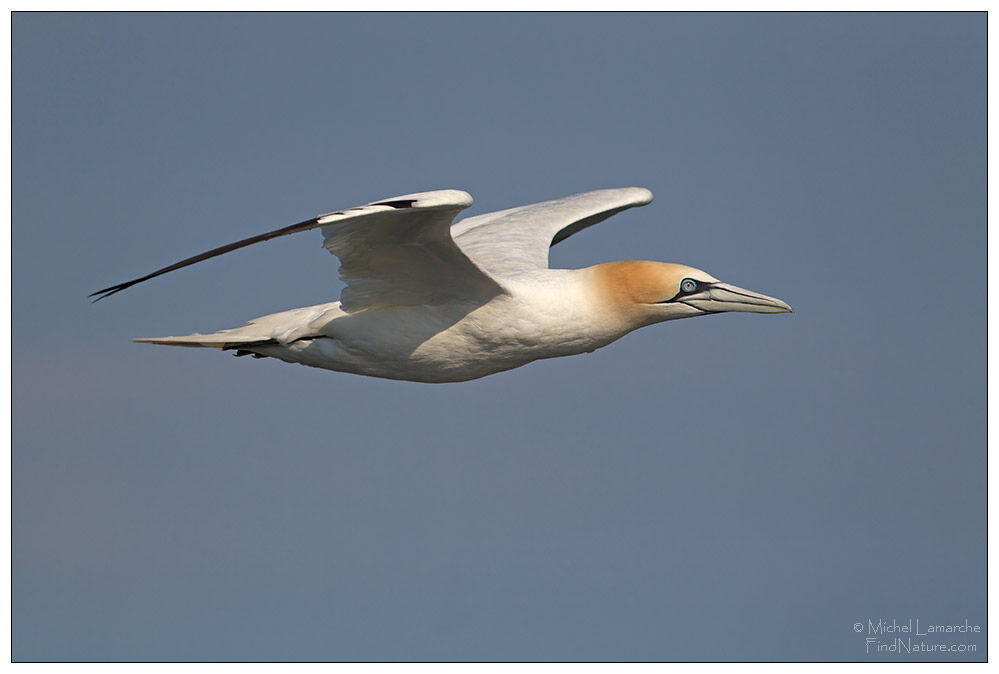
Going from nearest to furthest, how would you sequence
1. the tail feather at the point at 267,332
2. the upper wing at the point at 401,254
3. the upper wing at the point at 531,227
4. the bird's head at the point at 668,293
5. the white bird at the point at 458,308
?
the upper wing at the point at 401,254
the white bird at the point at 458,308
the bird's head at the point at 668,293
the tail feather at the point at 267,332
the upper wing at the point at 531,227

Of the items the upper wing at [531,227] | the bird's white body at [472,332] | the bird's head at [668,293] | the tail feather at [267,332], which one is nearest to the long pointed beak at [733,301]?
the bird's head at [668,293]

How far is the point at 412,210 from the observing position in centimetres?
1426

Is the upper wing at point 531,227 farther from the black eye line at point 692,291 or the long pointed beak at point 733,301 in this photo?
the long pointed beak at point 733,301

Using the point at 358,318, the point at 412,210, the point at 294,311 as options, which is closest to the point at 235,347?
the point at 294,311

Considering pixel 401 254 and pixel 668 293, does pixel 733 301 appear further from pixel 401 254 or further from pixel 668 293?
pixel 401 254

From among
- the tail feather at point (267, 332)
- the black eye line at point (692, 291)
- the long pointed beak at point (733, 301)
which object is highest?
the tail feather at point (267, 332)

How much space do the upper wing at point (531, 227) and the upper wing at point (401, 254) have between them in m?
1.53

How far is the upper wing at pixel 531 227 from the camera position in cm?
1828

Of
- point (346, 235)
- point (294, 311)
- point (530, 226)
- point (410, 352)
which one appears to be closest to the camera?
point (346, 235)

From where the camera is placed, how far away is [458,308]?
16031 millimetres

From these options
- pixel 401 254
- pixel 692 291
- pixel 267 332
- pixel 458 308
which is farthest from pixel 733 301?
pixel 267 332

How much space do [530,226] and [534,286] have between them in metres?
3.41

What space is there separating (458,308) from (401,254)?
91cm

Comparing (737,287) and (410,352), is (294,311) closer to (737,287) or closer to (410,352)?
(410,352)
